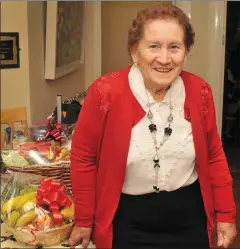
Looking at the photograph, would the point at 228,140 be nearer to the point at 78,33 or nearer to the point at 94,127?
the point at 78,33

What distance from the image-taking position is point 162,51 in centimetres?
113

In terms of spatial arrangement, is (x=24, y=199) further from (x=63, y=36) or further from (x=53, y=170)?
(x=63, y=36)

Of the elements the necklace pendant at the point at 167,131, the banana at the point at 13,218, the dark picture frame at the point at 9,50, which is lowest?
the banana at the point at 13,218

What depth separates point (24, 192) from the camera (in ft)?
4.00

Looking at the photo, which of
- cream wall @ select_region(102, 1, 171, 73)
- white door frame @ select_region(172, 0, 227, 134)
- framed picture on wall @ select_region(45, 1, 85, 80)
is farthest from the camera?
cream wall @ select_region(102, 1, 171, 73)

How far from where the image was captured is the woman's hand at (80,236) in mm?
1161

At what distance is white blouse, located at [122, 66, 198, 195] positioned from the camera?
3.81 feet

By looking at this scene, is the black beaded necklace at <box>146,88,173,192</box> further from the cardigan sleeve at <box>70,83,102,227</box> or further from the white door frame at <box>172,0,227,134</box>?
the white door frame at <box>172,0,227,134</box>

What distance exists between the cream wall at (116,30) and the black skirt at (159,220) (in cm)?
318

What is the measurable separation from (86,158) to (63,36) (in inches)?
65.3

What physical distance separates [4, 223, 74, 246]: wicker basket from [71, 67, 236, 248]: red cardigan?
84 mm

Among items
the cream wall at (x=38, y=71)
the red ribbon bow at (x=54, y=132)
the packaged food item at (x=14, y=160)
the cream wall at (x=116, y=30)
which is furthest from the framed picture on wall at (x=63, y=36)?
the packaged food item at (x=14, y=160)

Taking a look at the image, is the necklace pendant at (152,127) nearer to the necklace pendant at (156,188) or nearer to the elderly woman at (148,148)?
the elderly woman at (148,148)

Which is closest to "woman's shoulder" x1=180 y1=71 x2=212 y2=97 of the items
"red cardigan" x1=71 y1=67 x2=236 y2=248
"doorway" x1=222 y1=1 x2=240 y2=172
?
"red cardigan" x1=71 y1=67 x2=236 y2=248
